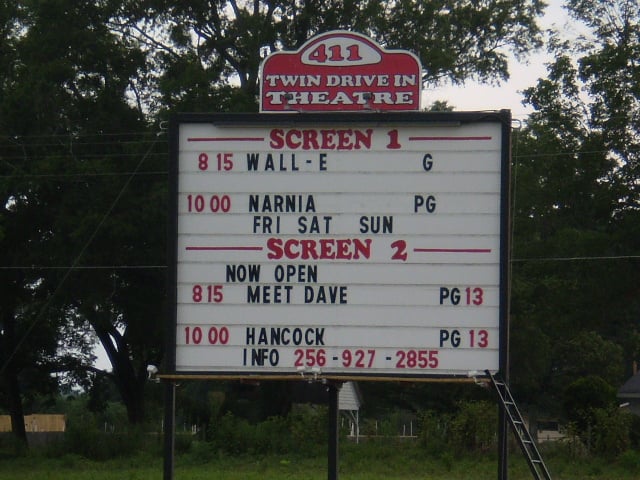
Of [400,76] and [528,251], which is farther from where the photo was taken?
[528,251]

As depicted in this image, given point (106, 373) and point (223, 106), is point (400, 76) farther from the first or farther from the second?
point (106, 373)

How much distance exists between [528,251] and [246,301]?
27.4 metres

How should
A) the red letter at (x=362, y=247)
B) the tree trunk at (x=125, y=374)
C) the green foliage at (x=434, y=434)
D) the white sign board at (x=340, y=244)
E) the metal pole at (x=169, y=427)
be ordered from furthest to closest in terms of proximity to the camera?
the tree trunk at (x=125, y=374) → the green foliage at (x=434, y=434) → the metal pole at (x=169, y=427) → the red letter at (x=362, y=247) → the white sign board at (x=340, y=244)

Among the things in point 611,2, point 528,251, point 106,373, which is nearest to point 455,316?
point 611,2

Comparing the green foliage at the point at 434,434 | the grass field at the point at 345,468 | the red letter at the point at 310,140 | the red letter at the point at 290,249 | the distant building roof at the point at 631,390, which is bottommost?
the distant building roof at the point at 631,390

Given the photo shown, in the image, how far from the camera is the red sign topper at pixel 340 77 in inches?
422

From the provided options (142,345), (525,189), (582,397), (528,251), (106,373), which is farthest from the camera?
(106,373)

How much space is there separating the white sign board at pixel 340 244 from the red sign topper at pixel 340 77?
0.29 m

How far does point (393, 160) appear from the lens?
10.5m

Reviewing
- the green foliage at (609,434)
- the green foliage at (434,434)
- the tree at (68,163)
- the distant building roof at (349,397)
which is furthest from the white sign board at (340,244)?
the distant building roof at (349,397)

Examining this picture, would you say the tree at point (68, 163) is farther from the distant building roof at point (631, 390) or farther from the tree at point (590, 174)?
the distant building roof at point (631, 390)

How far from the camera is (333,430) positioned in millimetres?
10516

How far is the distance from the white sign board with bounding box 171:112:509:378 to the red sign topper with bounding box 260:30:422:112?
11.4 inches

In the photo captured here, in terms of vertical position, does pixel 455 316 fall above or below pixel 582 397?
above
